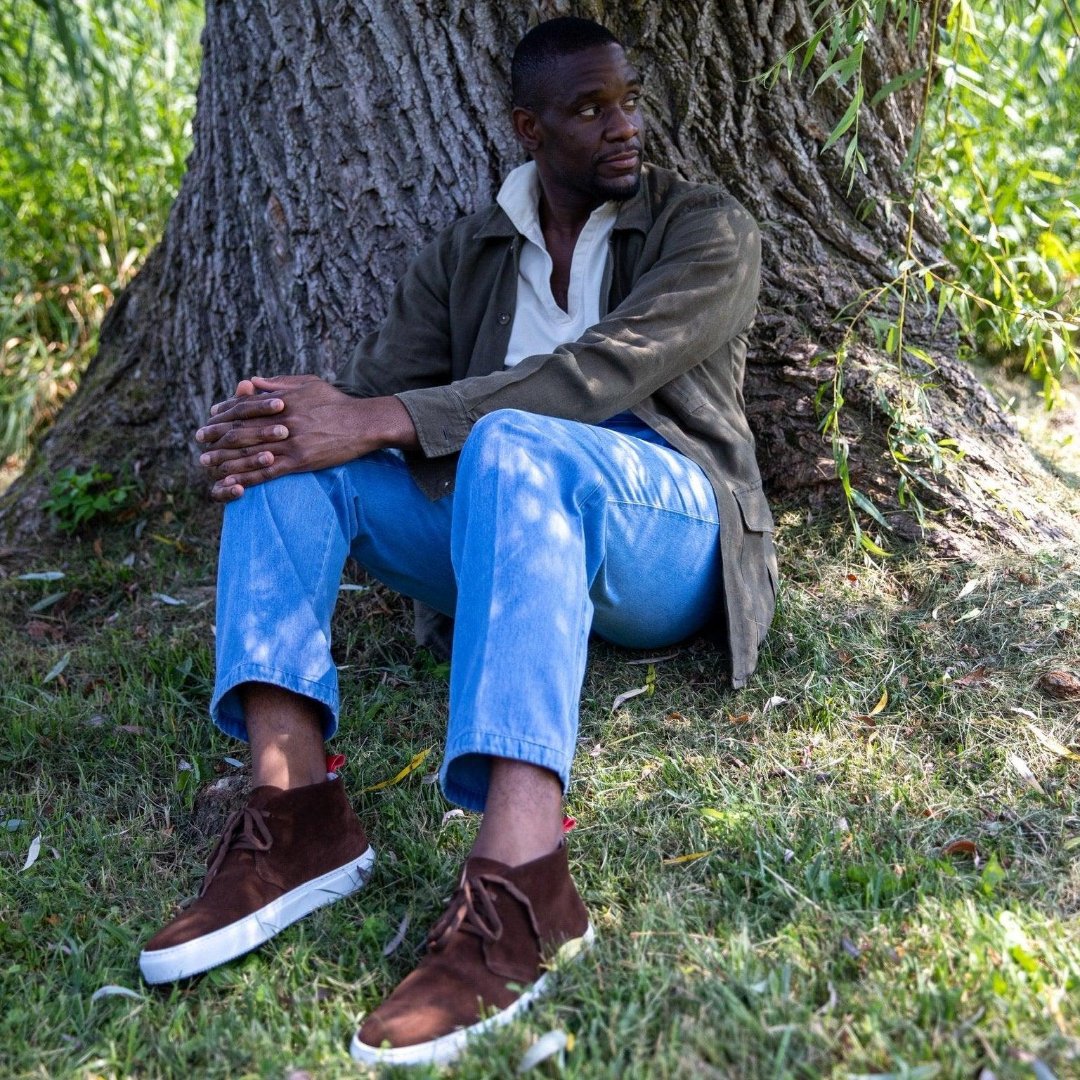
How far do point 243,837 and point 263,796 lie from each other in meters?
0.08

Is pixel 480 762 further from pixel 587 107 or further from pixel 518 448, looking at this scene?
pixel 587 107

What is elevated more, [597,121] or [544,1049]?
[597,121]

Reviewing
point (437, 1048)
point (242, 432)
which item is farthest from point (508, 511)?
point (437, 1048)

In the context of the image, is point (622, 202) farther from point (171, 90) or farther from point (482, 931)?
point (171, 90)

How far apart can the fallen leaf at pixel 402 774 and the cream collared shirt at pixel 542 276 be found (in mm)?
1002

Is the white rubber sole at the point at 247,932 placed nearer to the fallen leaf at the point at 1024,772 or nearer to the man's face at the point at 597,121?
the fallen leaf at the point at 1024,772

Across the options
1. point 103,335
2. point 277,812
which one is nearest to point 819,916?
point 277,812

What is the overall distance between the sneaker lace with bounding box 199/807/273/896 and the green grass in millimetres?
174

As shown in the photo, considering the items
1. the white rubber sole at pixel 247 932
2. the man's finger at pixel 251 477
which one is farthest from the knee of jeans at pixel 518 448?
the white rubber sole at pixel 247 932

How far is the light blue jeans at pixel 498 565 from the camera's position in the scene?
6.83 feet

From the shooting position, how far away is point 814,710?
2.75 metres

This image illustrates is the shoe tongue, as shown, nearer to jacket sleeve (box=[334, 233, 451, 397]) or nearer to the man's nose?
jacket sleeve (box=[334, 233, 451, 397])

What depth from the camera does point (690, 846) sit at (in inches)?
92.9

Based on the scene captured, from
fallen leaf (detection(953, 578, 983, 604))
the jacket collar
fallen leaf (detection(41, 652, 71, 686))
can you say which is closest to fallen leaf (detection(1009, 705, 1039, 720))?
fallen leaf (detection(953, 578, 983, 604))
